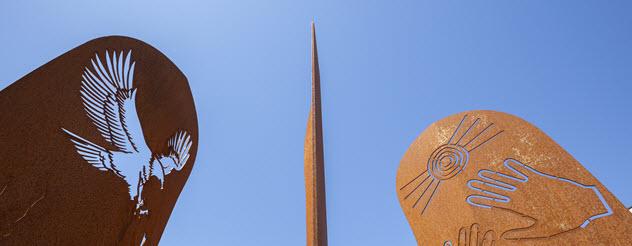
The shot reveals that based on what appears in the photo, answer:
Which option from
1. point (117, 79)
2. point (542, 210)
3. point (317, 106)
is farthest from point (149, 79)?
point (542, 210)

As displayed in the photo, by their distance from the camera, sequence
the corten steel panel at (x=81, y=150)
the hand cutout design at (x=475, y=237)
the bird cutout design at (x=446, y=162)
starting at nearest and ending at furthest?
1. the corten steel panel at (x=81, y=150)
2. the hand cutout design at (x=475, y=237)
3. the bird cutout design at (x=446, y=162)

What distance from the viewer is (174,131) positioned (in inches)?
192

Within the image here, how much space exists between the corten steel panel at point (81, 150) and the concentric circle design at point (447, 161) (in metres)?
4.66

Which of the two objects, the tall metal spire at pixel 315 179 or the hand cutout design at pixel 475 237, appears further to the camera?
the hand cutout design at pixel 475 237

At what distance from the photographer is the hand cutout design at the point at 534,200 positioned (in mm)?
5195

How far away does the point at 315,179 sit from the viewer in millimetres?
5398

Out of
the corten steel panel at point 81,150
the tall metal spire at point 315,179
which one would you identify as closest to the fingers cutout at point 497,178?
the tall metal spire at point 315,179

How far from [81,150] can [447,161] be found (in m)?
5.74

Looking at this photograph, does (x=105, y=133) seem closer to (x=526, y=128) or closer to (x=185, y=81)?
(x=185, y=81)

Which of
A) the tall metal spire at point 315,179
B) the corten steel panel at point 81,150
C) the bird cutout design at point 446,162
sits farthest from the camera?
the bird cutout design at point 446,162

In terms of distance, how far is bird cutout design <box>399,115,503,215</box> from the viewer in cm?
661

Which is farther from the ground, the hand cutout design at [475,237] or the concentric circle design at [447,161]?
the concentric circle design at [447,161]

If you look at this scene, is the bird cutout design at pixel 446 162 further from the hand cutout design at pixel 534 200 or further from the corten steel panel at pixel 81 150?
the corten steel panel at pixel 81 150

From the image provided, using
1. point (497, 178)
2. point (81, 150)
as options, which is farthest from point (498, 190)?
point (81, 150)
